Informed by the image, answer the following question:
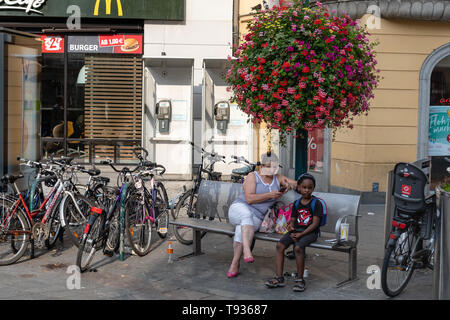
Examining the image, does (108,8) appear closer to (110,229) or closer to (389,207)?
(110,229)

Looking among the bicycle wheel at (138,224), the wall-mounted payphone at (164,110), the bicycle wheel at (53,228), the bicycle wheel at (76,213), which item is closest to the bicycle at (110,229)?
the bicycle wheel at (138,224)

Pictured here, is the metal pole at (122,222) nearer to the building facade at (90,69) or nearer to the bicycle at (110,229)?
the bicycle at (110,229)

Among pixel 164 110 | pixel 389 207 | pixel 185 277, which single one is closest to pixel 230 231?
pixel 185 277

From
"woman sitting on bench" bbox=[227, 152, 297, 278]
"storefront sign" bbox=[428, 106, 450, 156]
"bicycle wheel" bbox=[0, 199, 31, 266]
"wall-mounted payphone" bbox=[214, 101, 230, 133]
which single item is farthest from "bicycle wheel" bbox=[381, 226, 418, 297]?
"wall-mounted payphone" bbox=[214, 101, 230, 133]

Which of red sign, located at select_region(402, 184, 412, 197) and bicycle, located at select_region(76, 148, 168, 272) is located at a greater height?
red sign, located at select_region(402, 184, 412, 197)

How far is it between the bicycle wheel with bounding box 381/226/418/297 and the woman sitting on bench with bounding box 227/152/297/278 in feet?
4.57

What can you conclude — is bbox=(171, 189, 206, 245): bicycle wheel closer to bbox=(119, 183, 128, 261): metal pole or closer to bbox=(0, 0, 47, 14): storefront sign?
bbox=(119, 183, 128, 261): metal pole

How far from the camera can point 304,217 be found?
635 cm

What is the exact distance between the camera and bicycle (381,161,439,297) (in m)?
5.87

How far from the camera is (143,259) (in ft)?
24.4

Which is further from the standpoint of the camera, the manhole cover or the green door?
the green door

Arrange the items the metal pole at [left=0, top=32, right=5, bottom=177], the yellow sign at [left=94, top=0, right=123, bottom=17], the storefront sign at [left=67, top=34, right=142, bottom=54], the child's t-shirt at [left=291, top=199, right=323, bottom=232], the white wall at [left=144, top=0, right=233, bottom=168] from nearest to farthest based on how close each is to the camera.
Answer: the child's t-shirt at [left=291, top=199, right=323, bottom=232]
the metal pole at [left=0, top=32, right=5, bottom=177]
the yellow sign at [left=94, top=0, right=123, bottom=17]
the white wall at [left=144, top=0, right=233, bottom=168]
the storefront sign at [left=67, top=34, right=142, bottom=54]

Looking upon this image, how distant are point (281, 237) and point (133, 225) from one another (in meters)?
1.92
